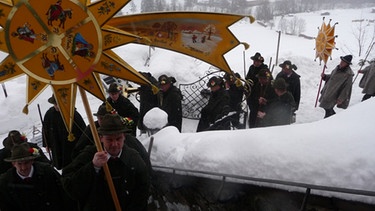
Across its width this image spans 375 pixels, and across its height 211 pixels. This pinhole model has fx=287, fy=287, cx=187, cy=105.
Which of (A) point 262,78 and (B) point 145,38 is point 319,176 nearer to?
(B) point 145,38

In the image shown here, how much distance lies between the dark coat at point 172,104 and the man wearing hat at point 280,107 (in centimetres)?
149

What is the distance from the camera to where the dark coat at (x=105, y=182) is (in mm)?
2467

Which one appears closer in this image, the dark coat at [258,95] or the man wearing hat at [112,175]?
the man wearing hat at [112,175]

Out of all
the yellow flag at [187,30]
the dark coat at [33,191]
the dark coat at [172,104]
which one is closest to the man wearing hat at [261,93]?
the dark coat at [172,104]

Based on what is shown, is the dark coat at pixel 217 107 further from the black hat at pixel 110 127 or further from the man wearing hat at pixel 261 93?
the black hat at pixel 110 127

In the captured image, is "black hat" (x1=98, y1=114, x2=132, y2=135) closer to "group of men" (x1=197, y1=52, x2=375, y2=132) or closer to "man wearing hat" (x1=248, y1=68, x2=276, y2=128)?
"group of men" (x1=197, y1=52, x2=375, y2=132)

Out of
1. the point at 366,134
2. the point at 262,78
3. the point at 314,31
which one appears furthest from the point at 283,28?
the point at 366,134

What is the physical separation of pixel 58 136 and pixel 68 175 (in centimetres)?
230

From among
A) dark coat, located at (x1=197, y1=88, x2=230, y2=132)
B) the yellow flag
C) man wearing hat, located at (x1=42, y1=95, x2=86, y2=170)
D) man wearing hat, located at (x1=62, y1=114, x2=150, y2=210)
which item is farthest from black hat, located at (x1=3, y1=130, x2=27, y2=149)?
dark coat, located at (x1=197, y1=88, x2=230, y2=132)

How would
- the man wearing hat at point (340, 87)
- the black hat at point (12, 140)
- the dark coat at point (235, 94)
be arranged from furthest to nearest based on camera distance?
the dark coat at point (235, 94)
the man wearing hat at point (340, 87)
the black hat at point (12, 140)

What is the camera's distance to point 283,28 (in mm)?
51750

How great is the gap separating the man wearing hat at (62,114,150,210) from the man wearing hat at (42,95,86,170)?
6.47ft

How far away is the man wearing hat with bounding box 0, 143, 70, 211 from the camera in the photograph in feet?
9.19

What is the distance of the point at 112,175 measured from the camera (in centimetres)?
256
